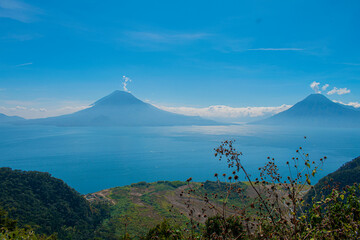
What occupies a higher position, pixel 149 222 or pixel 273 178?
pixel 273 178

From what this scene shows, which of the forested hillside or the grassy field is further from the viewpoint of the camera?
→ the grassy field

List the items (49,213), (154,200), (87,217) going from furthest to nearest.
A: (154,200)
(87,217)
(49,213)

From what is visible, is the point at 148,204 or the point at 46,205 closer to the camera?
the point at 46,205

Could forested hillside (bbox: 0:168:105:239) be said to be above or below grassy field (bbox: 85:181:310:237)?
above

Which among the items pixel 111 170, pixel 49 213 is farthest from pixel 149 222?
pixel 111 170

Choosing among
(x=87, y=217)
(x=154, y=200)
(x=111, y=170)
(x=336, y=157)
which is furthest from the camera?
(x=336, y=157)

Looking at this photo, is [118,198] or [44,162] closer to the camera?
[118,198]

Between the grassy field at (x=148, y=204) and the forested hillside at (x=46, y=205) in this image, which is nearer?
the forested hillside at (x=46, y=205)

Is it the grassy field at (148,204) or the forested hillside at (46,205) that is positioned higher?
the forested hillside at (46,205)

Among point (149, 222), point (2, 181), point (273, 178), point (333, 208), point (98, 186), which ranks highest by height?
point (273, 178)

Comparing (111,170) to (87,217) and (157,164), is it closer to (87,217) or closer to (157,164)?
(157,164)

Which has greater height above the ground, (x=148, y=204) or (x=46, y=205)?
(x=46, y=205)
